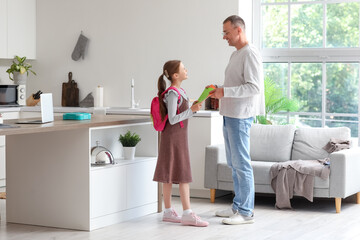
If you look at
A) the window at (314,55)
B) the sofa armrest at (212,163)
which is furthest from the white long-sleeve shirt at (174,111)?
the window at (314,55)

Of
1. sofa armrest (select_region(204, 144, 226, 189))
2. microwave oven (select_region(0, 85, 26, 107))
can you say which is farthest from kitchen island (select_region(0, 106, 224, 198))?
microwave oven (select_region(0, 85, 26, 107))

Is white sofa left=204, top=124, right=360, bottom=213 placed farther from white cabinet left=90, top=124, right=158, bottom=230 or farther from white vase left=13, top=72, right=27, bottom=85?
white vase left=13, top=72, right=27, bottom=85

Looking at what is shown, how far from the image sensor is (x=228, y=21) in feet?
16.4

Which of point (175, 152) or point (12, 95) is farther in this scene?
point (12, 95)

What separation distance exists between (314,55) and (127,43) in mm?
1934

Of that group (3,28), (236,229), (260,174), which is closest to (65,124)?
(236,229)

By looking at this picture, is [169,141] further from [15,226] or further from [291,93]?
[291,93]

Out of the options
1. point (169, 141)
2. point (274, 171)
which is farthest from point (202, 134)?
point (169, 141)

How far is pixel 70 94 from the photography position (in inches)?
293

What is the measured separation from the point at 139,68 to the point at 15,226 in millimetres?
2652

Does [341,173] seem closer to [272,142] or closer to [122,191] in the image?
[272,142]

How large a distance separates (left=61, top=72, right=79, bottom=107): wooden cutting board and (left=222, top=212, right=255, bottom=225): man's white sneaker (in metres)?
2.93

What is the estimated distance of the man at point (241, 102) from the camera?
4863 mm

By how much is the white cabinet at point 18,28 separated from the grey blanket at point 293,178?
129 inches
